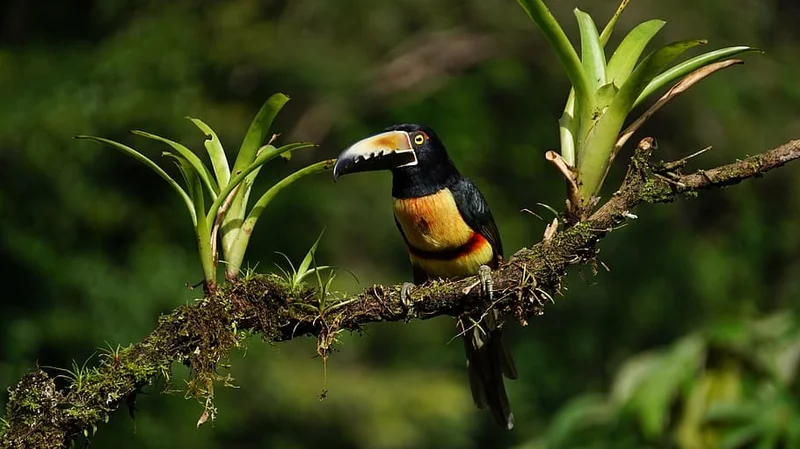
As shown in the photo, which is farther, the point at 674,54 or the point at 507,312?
the point at 507,312

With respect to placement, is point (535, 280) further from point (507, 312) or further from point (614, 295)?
point (614, 295)

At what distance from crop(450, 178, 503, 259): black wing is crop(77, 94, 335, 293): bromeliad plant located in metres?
0.96

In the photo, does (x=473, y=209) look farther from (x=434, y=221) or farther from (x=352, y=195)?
(x=352, y=195)

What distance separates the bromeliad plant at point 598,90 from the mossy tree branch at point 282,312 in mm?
102

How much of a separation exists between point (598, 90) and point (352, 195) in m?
7.86

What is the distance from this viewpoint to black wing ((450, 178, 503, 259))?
3707 millimetres

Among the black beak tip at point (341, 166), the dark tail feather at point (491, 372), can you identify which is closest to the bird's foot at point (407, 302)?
the black beak tip at point (341, 166)

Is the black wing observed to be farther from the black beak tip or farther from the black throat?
the black beak tip

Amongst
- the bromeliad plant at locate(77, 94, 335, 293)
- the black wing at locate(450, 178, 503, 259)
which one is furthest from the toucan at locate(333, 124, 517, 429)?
the bromeliad plant at locate(77, 94, 335, 293)

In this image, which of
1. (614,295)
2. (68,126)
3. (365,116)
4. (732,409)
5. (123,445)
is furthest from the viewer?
(614,295)

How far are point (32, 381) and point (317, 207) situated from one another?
7795 millimetres

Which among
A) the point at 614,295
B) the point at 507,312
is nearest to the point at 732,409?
the point at 507,312

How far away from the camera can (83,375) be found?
253cm

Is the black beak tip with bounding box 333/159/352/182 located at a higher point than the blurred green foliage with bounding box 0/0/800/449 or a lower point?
higher
